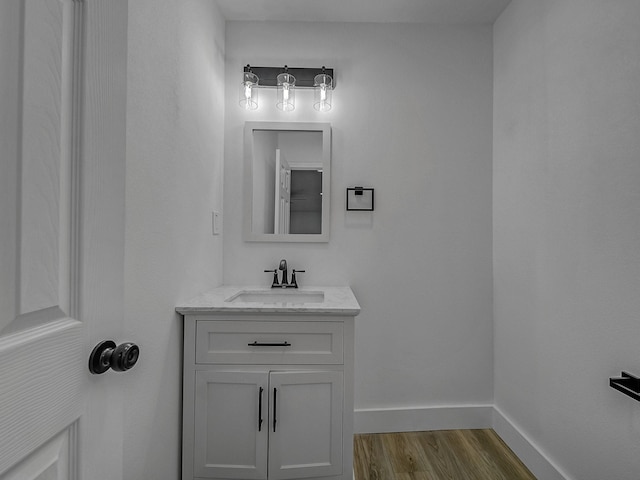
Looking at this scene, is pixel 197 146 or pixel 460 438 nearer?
pixel 197 146

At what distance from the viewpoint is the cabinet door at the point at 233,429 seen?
1.48 m

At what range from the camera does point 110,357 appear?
2.06ft

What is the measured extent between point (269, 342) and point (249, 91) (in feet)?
4.74

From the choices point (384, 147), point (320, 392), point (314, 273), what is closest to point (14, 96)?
point (320, 392)

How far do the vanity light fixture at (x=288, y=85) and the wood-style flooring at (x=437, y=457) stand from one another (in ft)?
6.47

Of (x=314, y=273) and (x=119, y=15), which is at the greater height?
(x=119, y=15)

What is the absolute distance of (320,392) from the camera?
4.95 feet

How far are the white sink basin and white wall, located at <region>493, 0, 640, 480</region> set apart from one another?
1104 millimetres

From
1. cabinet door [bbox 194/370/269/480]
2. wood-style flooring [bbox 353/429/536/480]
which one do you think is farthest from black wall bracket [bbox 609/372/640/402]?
cabinet door [bbox 194/370/269/480]

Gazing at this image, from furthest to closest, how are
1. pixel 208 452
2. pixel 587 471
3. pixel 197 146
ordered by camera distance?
pixel 197 146 < pixel 208 452 < pixel 587 471

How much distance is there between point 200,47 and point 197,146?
485mm

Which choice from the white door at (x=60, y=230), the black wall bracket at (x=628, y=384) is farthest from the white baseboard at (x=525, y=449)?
the white door at (x=60, y=230)

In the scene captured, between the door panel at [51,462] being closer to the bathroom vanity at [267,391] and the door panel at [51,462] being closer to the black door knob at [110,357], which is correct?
the black door knob at [110,357]

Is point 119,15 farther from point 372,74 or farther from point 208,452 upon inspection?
point 372,74
